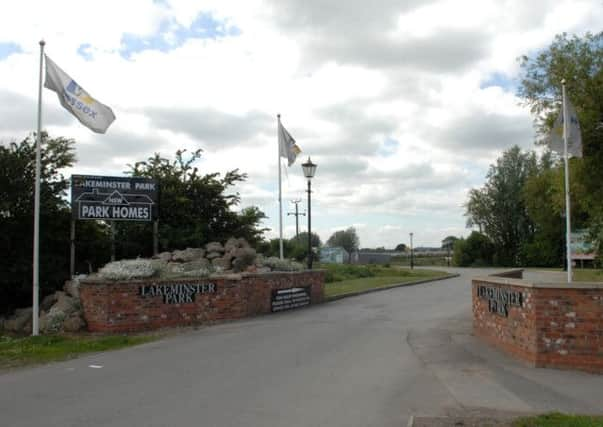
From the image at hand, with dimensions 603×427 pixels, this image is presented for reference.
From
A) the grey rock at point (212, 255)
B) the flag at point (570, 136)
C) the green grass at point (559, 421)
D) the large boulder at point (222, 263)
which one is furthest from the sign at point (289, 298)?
the green grass at point (559, 421)

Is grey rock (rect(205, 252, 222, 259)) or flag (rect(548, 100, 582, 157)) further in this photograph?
grey rock (rect(205, 252, 222, 259))

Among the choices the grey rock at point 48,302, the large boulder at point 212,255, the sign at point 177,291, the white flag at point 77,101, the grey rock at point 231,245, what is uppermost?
the white flag at point 77,101

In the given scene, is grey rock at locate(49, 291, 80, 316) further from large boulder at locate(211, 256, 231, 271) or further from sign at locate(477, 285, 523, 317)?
sign at locate(477, 285, 523, 317)

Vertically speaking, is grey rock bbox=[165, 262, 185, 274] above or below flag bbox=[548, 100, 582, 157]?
below

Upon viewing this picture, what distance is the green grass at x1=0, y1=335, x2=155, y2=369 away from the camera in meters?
11.1

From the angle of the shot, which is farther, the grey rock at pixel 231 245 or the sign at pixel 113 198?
the grey rock at pixel 231 245

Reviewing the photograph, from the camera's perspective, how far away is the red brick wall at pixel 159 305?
47.0 feet

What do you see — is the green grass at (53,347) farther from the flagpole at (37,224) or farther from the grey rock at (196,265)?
the grey rock at (196,265)

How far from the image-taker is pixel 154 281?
48.6ft

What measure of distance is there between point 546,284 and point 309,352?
4.34m

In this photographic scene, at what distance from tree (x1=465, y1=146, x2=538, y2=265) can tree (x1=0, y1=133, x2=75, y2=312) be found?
59.6 metres

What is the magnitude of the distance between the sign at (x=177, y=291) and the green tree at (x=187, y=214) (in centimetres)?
615

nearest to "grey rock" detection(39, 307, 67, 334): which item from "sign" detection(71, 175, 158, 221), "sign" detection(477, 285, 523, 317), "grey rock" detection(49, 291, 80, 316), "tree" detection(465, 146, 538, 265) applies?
"grey rock" detection(49, 291, 80, 316)

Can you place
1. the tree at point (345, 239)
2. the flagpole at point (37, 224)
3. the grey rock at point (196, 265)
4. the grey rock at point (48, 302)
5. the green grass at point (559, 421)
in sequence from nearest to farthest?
the green grass at point (559, 421) → the flagpole at point (37, 224) → the grey rock at point (48, 302) → the grey rock at point (196, 265) → the tree at point (345, 239)
